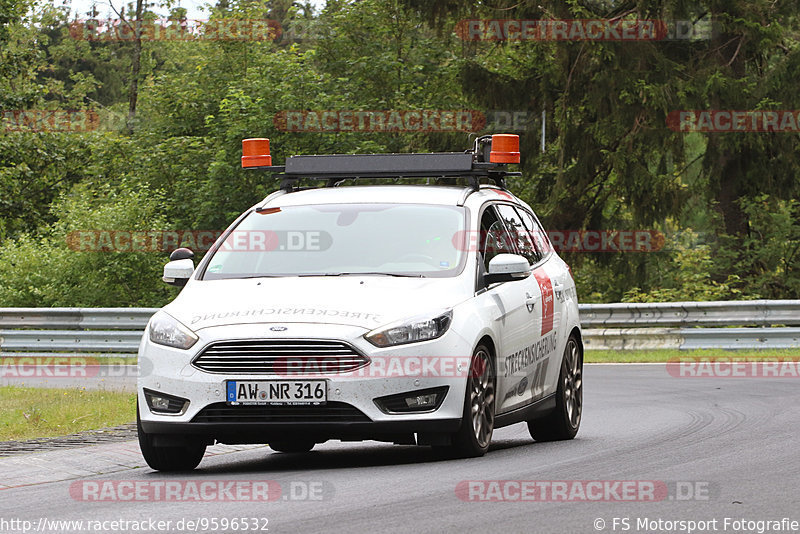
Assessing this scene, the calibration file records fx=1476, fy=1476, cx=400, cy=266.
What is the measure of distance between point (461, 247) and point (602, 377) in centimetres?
854

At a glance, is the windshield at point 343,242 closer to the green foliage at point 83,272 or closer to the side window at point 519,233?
the side window at point 519,233

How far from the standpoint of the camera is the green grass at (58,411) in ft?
39.7

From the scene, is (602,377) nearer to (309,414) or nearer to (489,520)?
(309,414)

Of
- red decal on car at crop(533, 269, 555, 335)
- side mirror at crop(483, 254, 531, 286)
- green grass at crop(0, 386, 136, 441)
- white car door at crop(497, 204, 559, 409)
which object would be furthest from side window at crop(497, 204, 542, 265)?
green grass at crop(0, 386, 136, 441)

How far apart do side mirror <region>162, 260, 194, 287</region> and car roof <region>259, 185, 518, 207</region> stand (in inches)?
35.1

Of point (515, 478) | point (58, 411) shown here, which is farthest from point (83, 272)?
point (515, 478)

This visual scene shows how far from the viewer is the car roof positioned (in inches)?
412

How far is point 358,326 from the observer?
28.5ft

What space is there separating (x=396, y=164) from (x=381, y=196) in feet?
1.18

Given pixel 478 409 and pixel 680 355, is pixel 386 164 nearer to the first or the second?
pixel 478 409

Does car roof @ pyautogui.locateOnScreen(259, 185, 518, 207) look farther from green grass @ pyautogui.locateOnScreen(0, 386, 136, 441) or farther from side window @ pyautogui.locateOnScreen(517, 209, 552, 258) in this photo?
green grass @ pyautogui.locateOnScreen(0, 386, 136, 441)

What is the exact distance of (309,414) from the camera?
868cm

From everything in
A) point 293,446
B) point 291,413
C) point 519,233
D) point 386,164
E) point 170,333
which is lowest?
point 293,446

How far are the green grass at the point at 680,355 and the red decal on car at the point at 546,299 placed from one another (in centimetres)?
944
